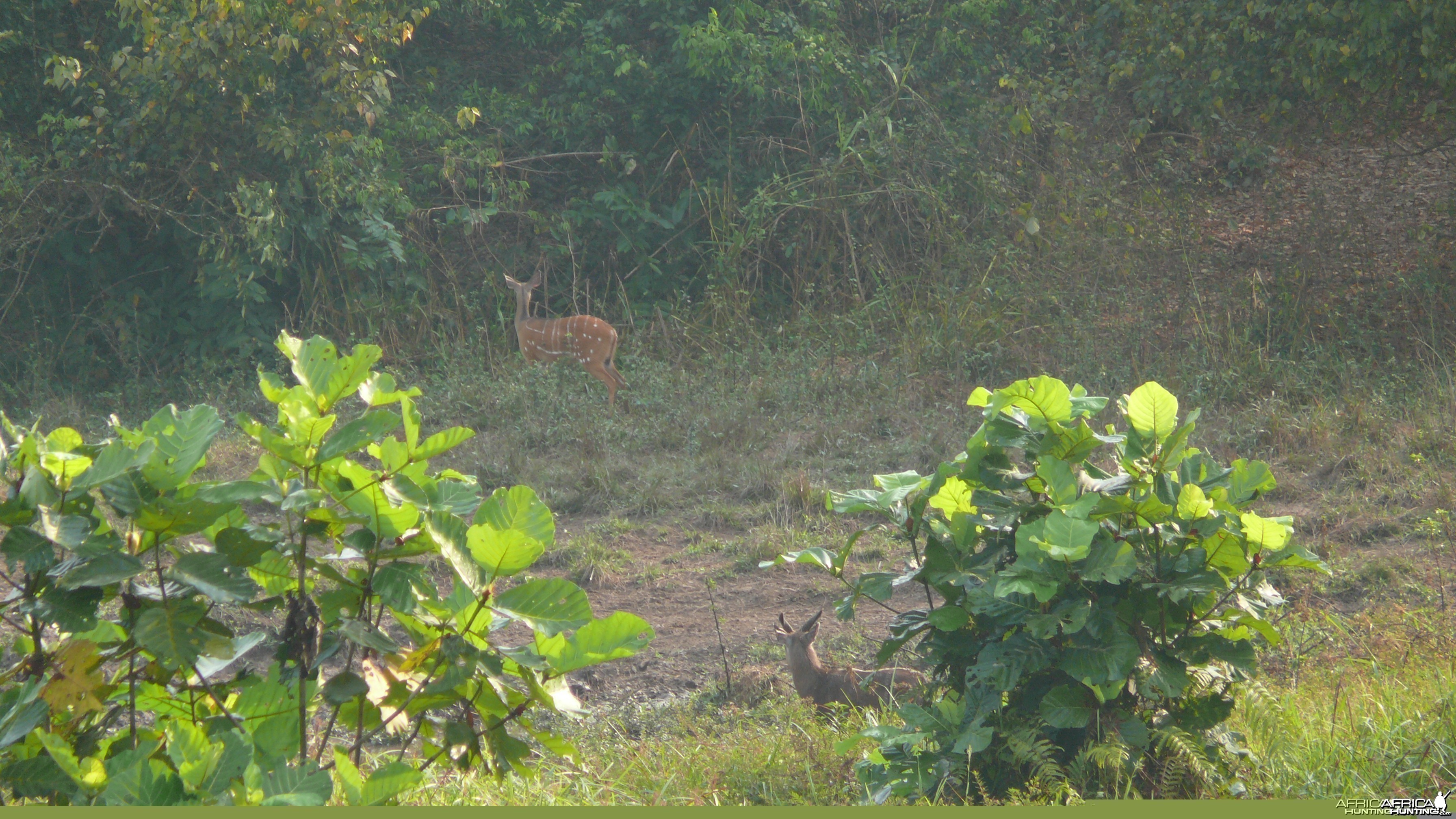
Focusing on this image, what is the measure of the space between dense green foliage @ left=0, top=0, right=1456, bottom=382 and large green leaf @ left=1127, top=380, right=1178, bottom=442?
23.2 ft

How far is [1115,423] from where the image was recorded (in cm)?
755

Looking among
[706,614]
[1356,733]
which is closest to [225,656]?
[1356,733]

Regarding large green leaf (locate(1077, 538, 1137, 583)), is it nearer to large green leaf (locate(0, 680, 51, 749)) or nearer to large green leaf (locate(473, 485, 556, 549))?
large green leaf (locate(473, 485, 556, 549))

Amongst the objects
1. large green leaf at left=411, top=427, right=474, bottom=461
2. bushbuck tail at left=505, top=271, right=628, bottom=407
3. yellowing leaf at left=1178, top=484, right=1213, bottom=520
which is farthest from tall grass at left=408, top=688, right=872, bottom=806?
bushbuck tail at left=505, top=271, right=628, bottom=407

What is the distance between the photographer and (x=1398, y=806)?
7.35 feet

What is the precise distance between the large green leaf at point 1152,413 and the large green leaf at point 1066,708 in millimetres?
583

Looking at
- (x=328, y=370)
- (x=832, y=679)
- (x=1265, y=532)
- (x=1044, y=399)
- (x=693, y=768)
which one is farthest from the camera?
(x=832, y=679)

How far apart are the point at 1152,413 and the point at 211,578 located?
1.92 meters

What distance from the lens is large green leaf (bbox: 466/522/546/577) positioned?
1.94 metres

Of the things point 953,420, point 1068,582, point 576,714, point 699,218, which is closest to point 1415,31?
point 953,420

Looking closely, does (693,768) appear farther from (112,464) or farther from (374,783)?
(112,464)

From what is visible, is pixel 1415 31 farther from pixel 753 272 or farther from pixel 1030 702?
pixel 1030 702

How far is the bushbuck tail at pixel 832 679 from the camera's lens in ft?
13.6

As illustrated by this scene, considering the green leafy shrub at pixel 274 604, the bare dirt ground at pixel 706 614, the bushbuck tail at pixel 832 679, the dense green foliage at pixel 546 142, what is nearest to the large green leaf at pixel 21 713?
the green leafy shrub at pixel 274 604
